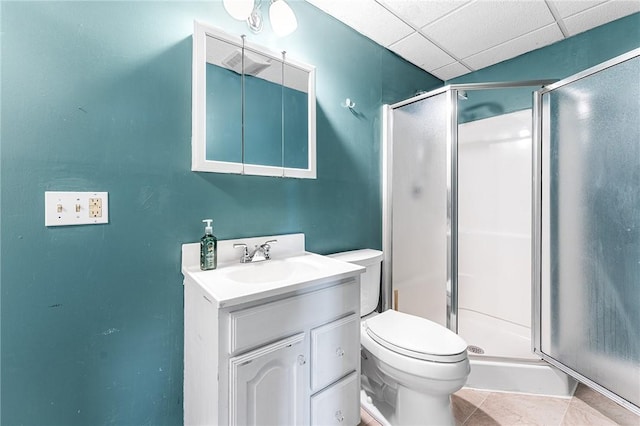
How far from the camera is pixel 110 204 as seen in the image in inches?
40.4

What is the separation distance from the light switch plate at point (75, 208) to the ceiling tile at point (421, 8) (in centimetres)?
166

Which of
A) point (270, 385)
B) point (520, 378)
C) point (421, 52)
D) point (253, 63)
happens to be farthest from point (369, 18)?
point (520, 378)

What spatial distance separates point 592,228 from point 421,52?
5.03 feet

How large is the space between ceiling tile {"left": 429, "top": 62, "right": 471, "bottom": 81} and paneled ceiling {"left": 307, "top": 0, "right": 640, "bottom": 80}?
6.1 inches

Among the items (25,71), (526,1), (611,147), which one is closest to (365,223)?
(611,147)

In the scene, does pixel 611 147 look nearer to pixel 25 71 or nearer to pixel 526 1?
pixel 526 1

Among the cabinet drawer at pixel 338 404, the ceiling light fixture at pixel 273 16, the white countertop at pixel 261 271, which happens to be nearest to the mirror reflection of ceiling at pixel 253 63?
the ceiling light fixture at pixel 273 16

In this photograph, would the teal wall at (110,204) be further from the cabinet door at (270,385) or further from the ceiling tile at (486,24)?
the ceiling tile at (486,24)

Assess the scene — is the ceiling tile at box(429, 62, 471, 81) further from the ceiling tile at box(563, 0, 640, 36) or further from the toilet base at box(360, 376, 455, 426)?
the toilet base at box(360, 376, 455, 426)

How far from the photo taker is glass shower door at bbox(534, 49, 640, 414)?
4.26ft

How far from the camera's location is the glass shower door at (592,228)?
130cm

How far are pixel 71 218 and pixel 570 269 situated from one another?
7.44ft

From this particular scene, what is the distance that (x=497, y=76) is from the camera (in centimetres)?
228

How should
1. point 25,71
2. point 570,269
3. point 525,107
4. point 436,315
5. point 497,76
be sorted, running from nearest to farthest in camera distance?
point 25,71
point 570,269
point 436,315
point 525,107
point 497,76
